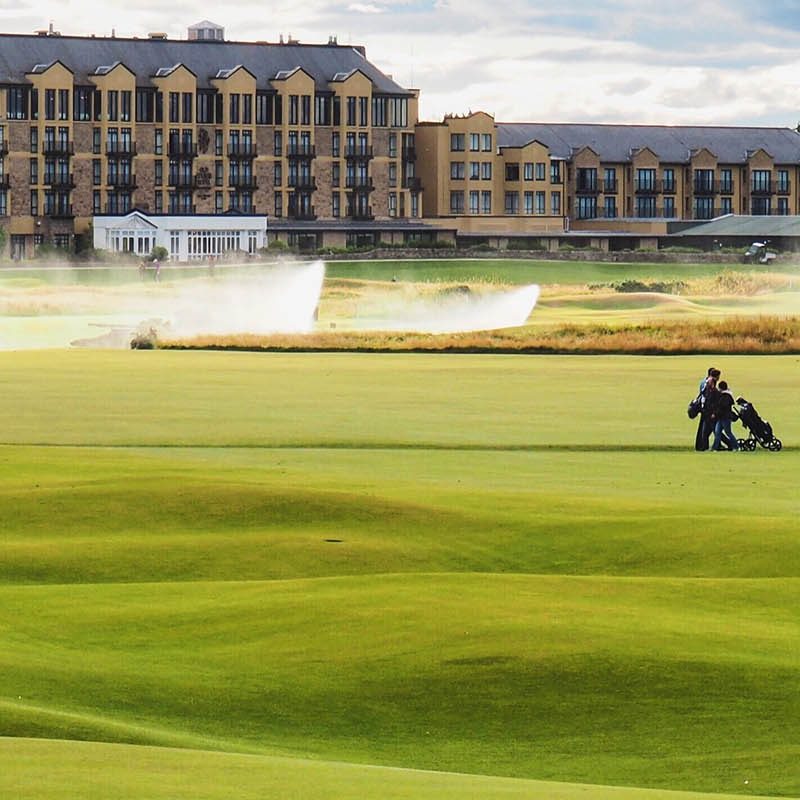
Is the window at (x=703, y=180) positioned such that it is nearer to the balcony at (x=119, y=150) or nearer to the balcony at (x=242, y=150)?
the balcony at (x=242, y=150)

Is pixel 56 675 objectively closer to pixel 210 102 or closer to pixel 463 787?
pixel 463 787

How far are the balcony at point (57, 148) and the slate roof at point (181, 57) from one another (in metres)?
4.79


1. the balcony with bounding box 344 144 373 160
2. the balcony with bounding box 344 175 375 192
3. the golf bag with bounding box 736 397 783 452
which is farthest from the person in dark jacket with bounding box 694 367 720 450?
the balcony with bounding box 344 175 375 192

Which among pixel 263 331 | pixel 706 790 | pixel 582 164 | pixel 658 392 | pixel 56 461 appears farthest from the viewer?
pixel 582 164

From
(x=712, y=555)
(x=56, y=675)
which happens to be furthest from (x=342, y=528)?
(x=56, y=675)

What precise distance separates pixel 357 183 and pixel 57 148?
2413 centimetres

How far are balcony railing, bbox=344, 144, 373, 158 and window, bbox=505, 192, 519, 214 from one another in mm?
13925

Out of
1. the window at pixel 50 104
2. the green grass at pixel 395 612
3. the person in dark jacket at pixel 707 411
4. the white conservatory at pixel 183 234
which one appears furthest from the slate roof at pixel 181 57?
the person in dark jacket at pixel 707 411

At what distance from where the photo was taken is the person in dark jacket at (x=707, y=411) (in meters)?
39.6

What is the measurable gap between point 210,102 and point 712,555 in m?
139

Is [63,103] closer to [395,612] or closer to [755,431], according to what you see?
[755,431]

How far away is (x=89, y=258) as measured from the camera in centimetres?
15038

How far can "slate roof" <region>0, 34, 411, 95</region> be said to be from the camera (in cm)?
15750

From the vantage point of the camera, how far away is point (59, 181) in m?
157
